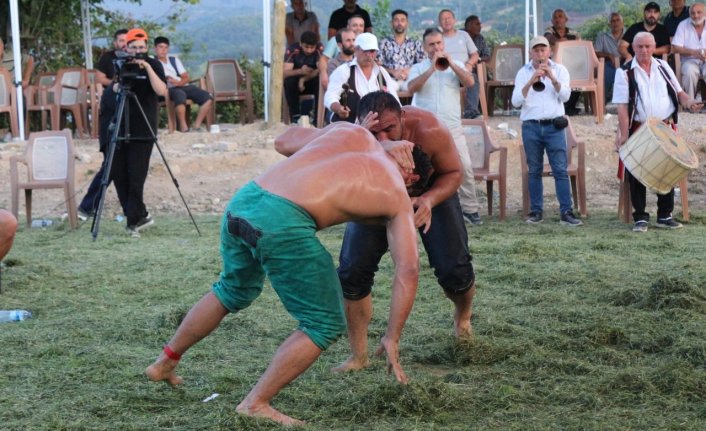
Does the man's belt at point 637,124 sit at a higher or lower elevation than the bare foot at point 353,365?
higher

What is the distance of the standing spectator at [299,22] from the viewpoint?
50.5 ft

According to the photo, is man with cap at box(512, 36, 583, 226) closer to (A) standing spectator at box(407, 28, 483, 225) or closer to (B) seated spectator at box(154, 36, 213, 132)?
Result: (A) standing spectator at box(407, 28, 483, 225)

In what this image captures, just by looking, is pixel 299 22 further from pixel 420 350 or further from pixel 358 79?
pixel 420 350

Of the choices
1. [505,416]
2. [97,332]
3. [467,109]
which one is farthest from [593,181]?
[505,416]

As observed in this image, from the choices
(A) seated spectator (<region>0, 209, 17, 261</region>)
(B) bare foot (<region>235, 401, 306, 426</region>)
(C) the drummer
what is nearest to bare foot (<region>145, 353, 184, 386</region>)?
(B) bare foot (<region>235, 401, 306, 426</region>)

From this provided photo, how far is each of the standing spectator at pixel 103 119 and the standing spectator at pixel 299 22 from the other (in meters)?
2.56

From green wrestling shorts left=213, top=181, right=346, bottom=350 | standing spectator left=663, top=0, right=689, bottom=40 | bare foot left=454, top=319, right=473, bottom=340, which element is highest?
standing spectator left=663, top=0, right=689, bottom=40

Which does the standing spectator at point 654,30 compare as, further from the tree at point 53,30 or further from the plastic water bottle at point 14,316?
the plastic water bottle at point 14,316

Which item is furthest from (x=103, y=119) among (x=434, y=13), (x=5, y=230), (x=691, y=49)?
(x=434, y=13)

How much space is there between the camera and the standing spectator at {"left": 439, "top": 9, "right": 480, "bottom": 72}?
12.3 metres

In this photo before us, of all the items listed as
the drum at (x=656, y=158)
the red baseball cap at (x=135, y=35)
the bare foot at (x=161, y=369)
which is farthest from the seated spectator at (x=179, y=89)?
the bare foot at (x=161, y=369)

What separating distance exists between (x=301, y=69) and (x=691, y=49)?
16.6 ft

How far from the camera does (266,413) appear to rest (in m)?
4.46

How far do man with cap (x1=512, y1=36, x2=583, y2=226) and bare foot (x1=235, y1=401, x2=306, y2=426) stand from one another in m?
6.72
